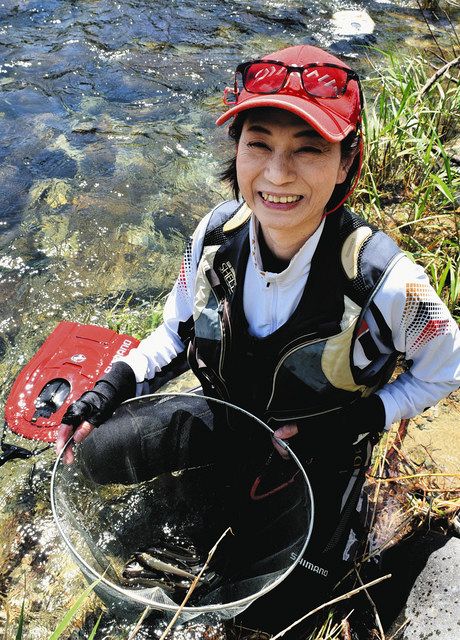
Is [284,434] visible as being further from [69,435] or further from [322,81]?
[322,81]

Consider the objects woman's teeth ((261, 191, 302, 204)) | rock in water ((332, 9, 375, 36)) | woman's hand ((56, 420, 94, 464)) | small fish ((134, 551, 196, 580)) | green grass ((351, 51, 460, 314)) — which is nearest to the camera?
woman's teeth ((261, 191, 302, 204))

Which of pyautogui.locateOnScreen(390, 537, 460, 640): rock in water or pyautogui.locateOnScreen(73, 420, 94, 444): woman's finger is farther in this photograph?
pyautogui.locateOnScreen(73, 420, 94, 444): woman's finger

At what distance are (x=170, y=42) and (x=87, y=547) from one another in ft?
24.3

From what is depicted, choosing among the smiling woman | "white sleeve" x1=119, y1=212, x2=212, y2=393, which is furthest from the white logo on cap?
the smiling woman

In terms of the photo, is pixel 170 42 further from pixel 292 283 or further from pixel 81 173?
pixel 292 283

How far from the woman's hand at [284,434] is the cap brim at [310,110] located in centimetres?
112

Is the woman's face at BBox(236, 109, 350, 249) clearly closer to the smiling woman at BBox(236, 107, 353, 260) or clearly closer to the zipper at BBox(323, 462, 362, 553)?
the smiling woman at BBox(236, 107, 353, 260)

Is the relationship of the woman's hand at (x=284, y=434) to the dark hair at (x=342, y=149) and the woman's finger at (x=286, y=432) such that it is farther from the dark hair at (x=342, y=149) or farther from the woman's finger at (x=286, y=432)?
the dark hair at (x=342, y=149)

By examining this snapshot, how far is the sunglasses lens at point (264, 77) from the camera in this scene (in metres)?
2.01

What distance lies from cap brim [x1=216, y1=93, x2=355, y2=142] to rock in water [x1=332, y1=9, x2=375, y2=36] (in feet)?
24.9

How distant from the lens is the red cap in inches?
75.9

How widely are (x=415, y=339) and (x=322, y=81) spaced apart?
0.98 meters

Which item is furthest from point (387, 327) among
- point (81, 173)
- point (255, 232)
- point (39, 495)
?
point (81, 173)

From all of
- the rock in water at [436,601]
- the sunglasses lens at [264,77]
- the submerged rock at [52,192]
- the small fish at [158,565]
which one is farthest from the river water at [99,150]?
the sunglasses lens at [264,77]
